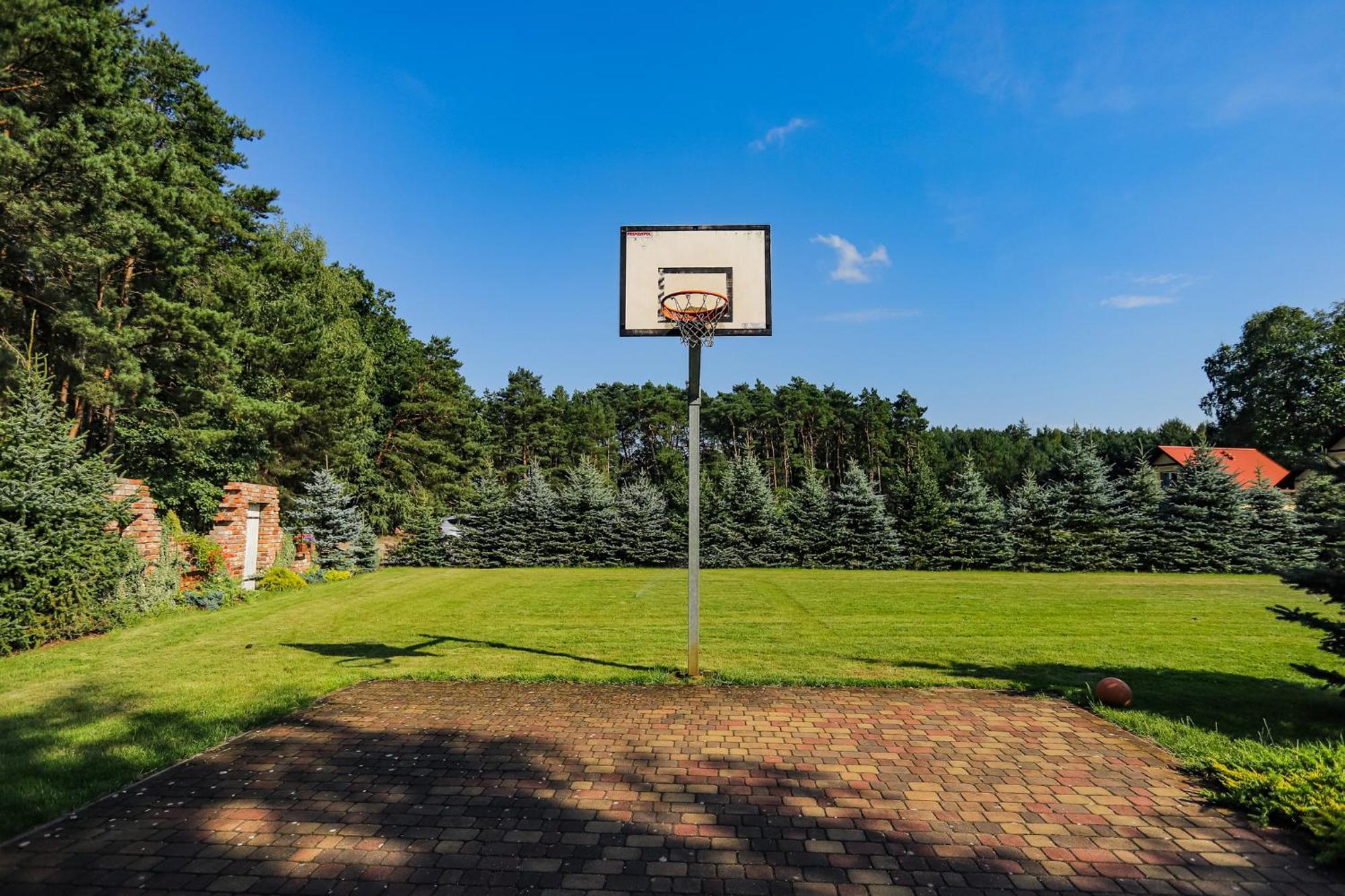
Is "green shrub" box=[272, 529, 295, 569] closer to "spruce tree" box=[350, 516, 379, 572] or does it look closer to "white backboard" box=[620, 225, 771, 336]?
"spruce tree" box=[350, 516, 379, 572]

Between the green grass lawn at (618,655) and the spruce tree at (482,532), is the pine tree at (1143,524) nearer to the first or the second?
the green grass lawn at (618,655)

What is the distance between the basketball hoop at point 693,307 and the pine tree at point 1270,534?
26706 mm

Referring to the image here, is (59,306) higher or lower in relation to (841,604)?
→ higher

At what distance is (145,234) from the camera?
51.1 ft

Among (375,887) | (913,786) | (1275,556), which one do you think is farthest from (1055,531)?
(375,887)

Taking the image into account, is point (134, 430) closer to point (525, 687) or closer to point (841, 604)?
point (525, 687)

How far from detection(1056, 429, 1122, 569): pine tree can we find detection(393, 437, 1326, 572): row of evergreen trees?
53 millimetres

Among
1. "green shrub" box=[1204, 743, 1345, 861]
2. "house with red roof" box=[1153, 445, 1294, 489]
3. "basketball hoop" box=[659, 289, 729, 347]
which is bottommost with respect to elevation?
"green shrub" box=[1204, 743, 1345, 861]

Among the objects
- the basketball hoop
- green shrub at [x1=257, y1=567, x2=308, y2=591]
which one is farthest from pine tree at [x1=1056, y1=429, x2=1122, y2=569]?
green shrub at [x1=257, y1=567, x2=308, y2=591]

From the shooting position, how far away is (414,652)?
9.48 metres

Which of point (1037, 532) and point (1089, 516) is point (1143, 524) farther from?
point (1037, 532)

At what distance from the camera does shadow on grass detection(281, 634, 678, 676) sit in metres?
8.57

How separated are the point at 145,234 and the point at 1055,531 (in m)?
30.7

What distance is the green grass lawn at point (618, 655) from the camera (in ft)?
19.0
